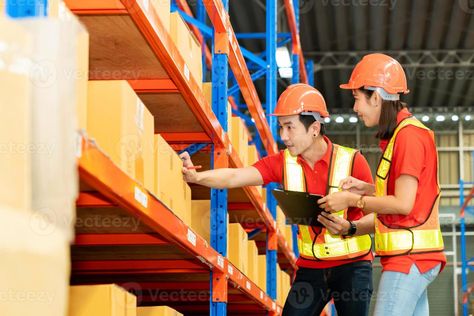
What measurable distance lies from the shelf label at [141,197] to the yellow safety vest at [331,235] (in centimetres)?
219

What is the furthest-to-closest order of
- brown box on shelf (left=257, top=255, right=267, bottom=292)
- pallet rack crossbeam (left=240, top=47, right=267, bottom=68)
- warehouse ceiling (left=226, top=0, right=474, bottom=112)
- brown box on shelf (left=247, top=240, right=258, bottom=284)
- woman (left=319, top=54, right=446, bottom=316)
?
warehouse ceiling (left=226, top=0, right=474, bottom=112) < pallet rack crossbeam (left=240, top=47, right=267, bottom=68) < brown box on shelf (left=257, top=255, right=267, bottom=292) < brown box on shelf (left=247, top=240, right=258, bottom=284) < woman (left=319, top=54, right=446, bottom=316)

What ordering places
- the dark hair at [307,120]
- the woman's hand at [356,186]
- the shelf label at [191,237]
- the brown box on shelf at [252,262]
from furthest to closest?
the brown box on shelf at [252,262] < the dark hair at [307,120] < the woman's hand at [356,186] < the shelf label at [191,237]

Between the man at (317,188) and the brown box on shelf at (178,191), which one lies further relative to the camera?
the man at (317,188)

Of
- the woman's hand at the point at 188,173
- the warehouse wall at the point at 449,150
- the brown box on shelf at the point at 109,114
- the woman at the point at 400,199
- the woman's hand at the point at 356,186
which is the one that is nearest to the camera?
the brown box on shelf at the point at 109,114

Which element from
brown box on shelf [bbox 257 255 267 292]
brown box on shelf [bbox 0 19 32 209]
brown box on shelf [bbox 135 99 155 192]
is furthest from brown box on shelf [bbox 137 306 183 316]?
brown box on shelf [bbox 257 255 267 292]

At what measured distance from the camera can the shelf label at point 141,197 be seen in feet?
10.2

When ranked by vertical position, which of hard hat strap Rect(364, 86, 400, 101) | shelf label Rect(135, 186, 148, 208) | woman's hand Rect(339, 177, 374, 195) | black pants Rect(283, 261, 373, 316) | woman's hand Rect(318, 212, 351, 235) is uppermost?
hard hat strap Rect(364, 86, 400, 101)

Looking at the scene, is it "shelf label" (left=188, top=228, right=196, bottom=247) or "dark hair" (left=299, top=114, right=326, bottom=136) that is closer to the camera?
"shelf label" (left=188, top=228, right=196, bottom=247)

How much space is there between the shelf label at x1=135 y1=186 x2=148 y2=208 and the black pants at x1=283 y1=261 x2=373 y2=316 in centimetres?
220

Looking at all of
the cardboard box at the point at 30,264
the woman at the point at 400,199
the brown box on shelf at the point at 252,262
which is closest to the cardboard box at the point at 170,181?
the woman at the point at 400,199

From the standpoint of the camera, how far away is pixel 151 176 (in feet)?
12.0

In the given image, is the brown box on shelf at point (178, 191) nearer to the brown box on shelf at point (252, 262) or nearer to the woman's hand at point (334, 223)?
the woman's hand at point (334, 223)

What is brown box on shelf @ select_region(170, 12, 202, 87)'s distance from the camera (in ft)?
14.4

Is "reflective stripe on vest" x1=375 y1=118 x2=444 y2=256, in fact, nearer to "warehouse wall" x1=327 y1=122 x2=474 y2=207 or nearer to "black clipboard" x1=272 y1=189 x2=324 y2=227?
"black clipboard" x1=272 y1=189 x2=324 y2=227
